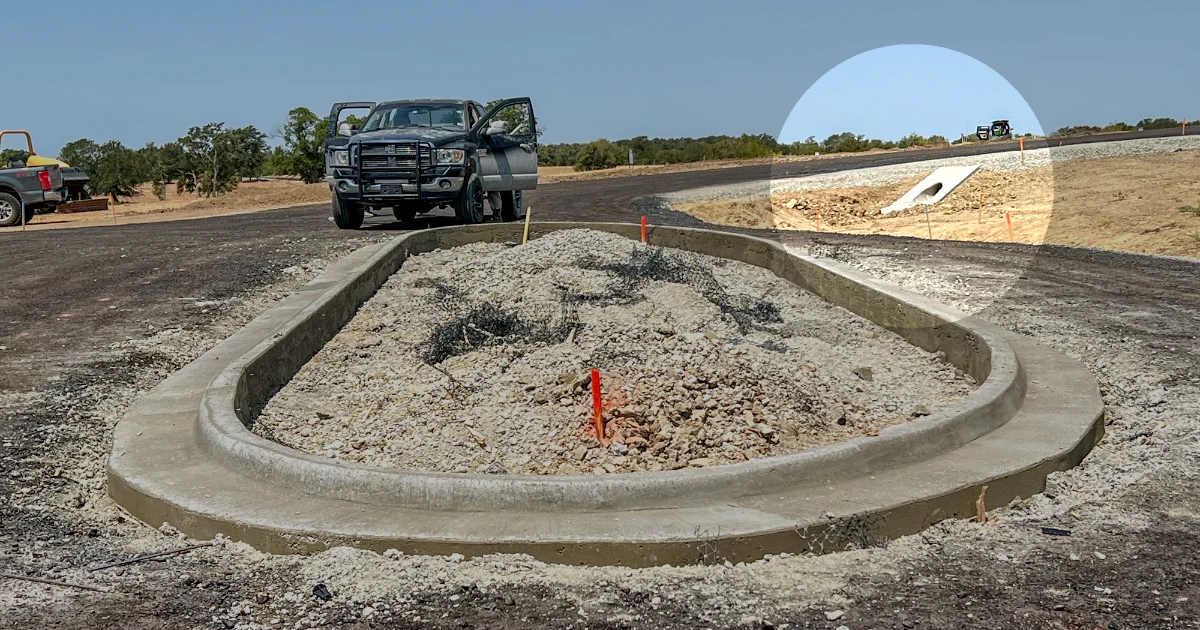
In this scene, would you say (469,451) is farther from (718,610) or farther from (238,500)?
(718,610)

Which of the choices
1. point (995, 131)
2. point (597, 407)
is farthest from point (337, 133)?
point (597, 407)

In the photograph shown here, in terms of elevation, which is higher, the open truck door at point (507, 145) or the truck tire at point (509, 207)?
the open truck door at point (507, 145)

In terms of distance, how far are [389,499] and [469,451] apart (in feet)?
4.61

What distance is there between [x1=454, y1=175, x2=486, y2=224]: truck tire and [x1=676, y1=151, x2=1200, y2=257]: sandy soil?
A: 9.33 metres

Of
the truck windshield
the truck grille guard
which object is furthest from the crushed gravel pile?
the truck windshield

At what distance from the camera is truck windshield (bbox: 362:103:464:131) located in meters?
18.3

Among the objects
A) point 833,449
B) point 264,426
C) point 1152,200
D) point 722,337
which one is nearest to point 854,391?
point 722,337

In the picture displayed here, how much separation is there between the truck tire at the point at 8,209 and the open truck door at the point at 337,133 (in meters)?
13.7

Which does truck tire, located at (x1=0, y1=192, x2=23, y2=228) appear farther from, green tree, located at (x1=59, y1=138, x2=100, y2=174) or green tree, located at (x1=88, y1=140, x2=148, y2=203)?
green tree, located at (x1=59, y1=138, x2=100, y2=174)

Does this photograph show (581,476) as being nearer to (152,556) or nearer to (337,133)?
(152,556)

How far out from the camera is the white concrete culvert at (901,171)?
109 ft

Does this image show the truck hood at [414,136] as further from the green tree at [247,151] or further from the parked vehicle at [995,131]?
the green tree at [247,151]

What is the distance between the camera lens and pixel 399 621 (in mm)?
4219

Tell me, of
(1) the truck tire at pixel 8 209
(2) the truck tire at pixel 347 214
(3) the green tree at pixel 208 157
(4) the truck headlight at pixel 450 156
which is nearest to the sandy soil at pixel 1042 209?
(4) the truck headlight at pixel 450 156
